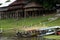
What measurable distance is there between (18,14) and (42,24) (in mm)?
25755

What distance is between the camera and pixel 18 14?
93.2 metres

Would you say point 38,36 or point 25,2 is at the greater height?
point 25,2

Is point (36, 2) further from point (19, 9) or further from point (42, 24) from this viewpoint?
point (42, 24)

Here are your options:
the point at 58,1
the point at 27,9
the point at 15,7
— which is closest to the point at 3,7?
the point at 15,7

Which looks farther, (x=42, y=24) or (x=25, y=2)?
(x=25, y=2)

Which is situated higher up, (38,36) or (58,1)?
(58,1)

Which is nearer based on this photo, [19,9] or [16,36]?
[16,36]

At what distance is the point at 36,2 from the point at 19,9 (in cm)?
672

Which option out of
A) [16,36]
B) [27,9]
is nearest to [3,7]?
[27,9]

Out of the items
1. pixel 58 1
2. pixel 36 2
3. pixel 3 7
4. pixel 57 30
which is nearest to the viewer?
pixel 57 30

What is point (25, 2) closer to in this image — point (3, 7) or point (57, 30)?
point (3, 7)

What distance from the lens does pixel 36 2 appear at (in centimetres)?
8869

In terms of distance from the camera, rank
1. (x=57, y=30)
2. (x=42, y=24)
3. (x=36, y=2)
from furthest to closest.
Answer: (x=36, y=2)
(x=42, y=24)
(x=57, y=30)

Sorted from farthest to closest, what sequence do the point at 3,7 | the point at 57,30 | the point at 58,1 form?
1. the point at 3,7
2. the point at 58,1
3. the point at 57,30
